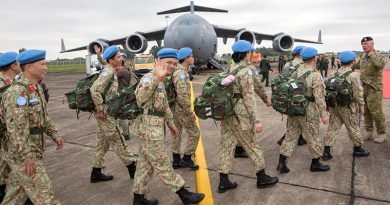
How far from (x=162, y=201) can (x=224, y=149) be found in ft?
3.56

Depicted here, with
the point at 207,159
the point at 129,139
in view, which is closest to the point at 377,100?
the point at 207,159

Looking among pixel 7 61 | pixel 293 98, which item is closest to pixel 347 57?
pixel 293 98

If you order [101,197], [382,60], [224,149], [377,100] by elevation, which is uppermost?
[382,60]

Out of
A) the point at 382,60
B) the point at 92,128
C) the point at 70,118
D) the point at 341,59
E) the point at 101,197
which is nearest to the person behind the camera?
the point at 101,197

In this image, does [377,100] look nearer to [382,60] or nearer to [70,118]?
[382,60]

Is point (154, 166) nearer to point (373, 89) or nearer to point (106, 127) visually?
point (106, 127)

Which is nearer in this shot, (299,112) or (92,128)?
(299,112)

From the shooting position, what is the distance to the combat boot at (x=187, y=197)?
367 centimetres

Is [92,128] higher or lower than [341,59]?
lower

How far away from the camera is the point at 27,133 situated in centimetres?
293

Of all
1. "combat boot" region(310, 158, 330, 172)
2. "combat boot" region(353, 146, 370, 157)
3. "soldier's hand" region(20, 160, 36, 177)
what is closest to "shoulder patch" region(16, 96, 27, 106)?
"soldier's hand" region(20, 160, 36, 177)

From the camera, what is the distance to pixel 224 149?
422cm

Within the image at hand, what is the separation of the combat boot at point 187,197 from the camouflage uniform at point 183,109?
140cm

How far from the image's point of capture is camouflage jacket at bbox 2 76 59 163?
2.89 metres
